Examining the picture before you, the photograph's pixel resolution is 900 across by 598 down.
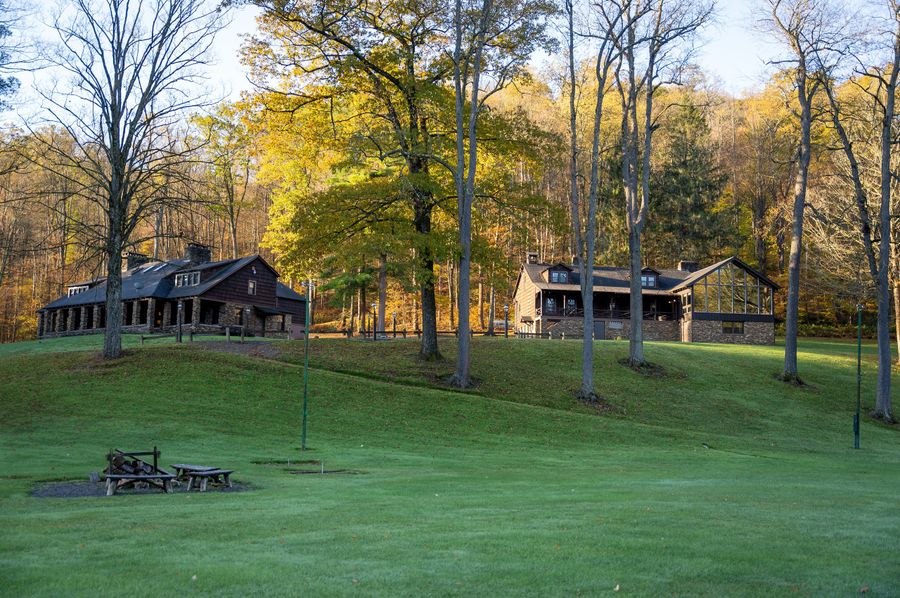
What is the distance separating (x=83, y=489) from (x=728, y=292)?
5112 cm

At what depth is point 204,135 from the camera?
51.6 m

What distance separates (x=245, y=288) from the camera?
51.3 metres

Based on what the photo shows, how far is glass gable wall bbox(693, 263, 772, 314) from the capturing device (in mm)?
55344

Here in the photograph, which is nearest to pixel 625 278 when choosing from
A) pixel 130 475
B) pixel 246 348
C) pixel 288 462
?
pixel 246 348

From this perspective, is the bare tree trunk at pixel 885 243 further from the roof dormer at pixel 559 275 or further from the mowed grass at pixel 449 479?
the roof dormer at pixel 559 275

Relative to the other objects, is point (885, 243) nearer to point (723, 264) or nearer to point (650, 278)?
point (723, 264)

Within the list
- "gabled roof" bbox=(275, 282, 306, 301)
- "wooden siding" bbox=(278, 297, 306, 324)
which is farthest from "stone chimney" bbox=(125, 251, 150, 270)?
"wooden siding" bbox=(278, 297, 306, 324)

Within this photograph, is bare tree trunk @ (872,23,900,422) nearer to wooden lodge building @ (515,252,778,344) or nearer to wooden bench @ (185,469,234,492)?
wooden lodge building @ (515,252,778,344)

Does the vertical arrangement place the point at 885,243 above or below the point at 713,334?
above

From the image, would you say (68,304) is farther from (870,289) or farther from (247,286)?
(870,289)

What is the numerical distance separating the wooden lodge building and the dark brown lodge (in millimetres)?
19586

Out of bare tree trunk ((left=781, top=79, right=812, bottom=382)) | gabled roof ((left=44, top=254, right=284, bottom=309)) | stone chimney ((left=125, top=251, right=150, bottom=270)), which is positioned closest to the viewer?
bare tree trunk ((left=781, top=79, right=812, bottom=382))

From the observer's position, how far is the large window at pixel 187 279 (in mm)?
49719

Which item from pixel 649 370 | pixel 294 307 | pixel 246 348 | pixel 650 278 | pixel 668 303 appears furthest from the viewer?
pixel 294 307
